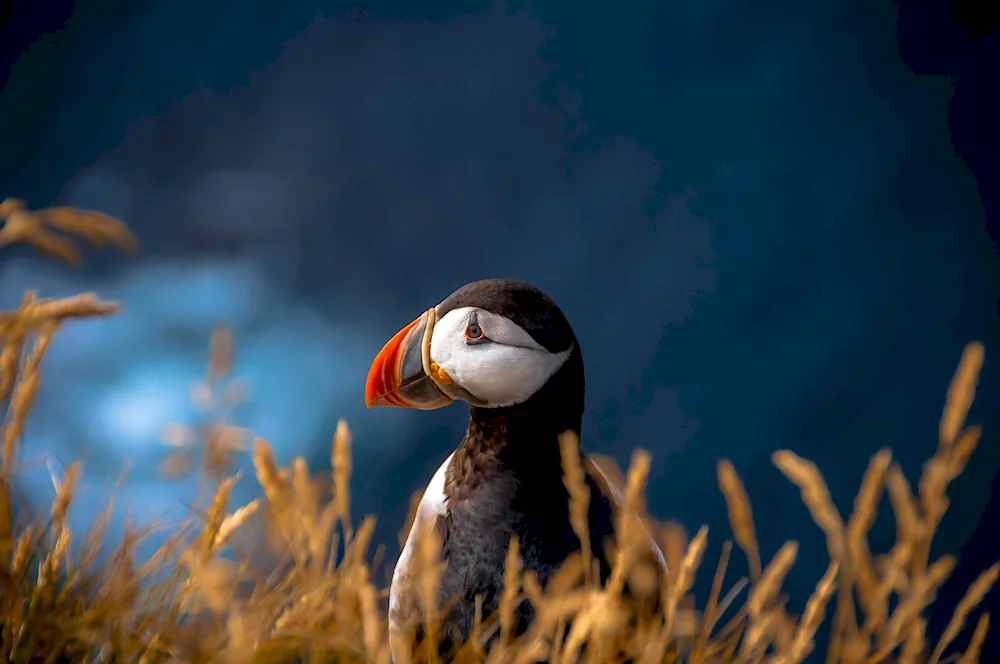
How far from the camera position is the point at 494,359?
2.90 feet

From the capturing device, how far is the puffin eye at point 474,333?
90 cm

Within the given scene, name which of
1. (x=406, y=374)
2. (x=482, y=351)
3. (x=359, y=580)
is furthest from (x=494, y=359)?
(x=359, y=580)

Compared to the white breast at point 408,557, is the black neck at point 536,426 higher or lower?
higher

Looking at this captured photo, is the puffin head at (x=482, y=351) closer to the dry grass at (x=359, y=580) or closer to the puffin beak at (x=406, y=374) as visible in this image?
the puffin beak at (x=406, y=374)

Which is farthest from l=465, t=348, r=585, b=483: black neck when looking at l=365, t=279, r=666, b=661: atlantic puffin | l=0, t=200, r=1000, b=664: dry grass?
l=0, t=200, r=1000, b=664: dry grass

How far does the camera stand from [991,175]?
2.46m

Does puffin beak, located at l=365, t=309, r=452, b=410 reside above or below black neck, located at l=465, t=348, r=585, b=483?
above

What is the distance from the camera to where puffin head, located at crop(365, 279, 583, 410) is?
89 centimetres

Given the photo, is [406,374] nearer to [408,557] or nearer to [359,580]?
[408,557]

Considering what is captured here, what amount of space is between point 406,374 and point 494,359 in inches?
4.8

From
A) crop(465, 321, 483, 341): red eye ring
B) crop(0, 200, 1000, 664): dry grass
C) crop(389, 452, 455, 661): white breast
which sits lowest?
crop(389, 452, 455, 661): white breast

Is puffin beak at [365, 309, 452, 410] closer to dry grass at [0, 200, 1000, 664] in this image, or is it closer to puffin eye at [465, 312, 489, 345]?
puffin eye at [465, 312, 489, 345]

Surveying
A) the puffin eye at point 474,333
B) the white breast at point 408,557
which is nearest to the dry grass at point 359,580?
the white breast at point 408,557

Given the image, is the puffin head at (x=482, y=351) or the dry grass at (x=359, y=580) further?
the puffin head at (x=482, y=351)
